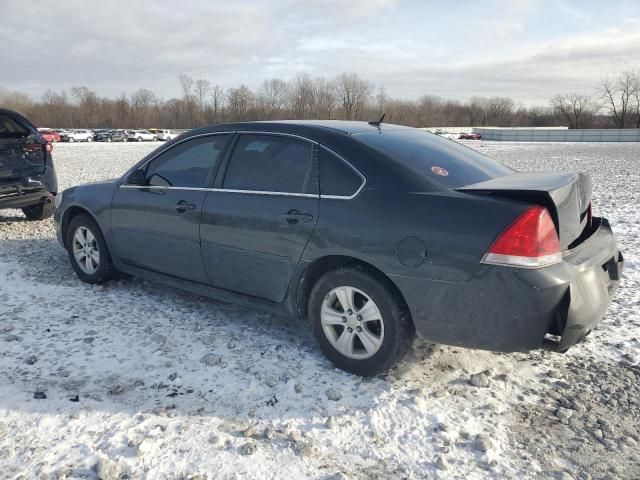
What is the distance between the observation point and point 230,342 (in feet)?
12.9

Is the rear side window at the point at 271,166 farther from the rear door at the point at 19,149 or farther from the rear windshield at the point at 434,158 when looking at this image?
the rear door at the point at 19,149

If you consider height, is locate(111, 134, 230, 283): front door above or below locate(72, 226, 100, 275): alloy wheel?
above

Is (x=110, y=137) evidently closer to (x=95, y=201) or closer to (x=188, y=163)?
(x=95, y=201)

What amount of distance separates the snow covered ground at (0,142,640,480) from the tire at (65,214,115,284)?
599 mm

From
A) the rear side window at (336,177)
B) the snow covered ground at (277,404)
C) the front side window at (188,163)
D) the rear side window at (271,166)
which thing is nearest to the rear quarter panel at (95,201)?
the front side window at (188,163)

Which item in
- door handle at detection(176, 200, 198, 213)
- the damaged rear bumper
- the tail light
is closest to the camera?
the tail light

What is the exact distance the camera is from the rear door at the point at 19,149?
7.27 metres

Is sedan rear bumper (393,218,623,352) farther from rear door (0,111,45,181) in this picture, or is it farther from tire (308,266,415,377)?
rear door (0,111,45,181)

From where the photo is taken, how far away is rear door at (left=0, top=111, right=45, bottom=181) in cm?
727

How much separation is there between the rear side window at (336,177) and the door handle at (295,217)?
19 cm

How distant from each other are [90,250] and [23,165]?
322 cm

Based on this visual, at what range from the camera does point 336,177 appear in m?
3.44

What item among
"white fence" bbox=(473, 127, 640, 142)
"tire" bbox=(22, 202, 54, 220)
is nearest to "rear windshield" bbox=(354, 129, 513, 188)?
"tire" bbox=(22, 202, 54, 220)

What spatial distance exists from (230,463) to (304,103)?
105 meters
